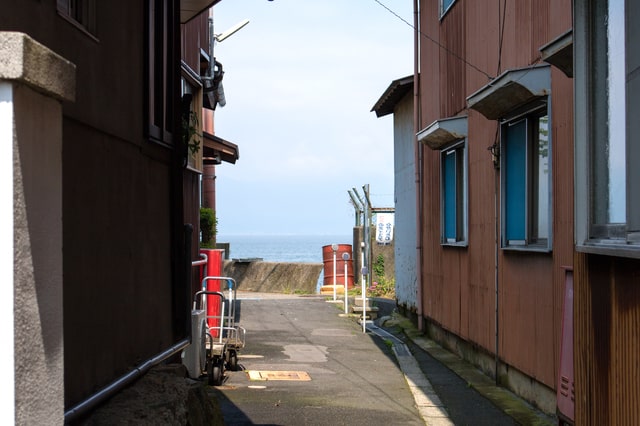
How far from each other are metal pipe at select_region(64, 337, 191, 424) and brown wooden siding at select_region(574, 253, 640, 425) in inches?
110

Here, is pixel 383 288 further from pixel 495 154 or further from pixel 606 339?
pixel 606 339

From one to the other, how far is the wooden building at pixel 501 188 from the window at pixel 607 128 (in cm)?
175

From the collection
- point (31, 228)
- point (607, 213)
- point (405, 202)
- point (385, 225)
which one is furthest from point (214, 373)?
point (385, 225)

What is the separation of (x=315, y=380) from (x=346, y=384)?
499 mm

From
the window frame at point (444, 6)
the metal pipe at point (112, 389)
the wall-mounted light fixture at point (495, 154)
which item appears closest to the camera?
A: the metal pipe at point (112, 389)

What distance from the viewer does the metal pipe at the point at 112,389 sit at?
464 centimetres

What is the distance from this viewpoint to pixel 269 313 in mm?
20859

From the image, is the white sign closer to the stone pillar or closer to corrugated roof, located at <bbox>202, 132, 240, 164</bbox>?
corrugated roof, located at <bbox>202, 132, 240, 164</bbox>

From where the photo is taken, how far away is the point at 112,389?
211 inches

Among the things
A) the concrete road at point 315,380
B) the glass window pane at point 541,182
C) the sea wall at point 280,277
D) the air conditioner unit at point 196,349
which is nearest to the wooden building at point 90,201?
the concrete road at point 315,380

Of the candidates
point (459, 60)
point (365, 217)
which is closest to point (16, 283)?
point (459, 60)

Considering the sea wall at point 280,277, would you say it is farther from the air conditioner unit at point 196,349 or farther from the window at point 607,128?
the window at point 607,128

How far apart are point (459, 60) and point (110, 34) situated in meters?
7.96

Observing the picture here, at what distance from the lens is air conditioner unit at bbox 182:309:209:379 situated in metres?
10.4
